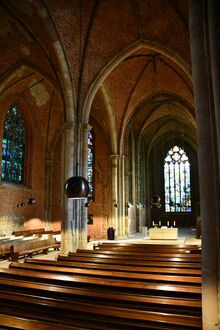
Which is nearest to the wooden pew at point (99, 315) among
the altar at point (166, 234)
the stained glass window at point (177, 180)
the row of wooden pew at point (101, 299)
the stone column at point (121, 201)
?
the row of wooden pew at point (101, 299)

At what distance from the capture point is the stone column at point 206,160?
2.91 meters

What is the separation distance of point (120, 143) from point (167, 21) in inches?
348

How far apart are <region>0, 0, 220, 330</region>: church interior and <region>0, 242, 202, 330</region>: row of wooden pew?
0.07ft

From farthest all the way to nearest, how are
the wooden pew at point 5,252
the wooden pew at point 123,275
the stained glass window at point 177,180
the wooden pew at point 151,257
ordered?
the stained glass window at point 177,180, the wooden pew at point 5,252, the wooden pew at point 151,257, the wooden pew at point 123,275

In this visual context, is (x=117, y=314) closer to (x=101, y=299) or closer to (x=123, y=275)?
(x=101, y=299)

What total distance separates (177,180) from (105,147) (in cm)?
1379

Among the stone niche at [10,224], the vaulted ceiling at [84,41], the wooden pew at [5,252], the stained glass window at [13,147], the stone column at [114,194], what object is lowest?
the wooden pew at [5,252]

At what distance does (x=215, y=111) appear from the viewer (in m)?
3.12

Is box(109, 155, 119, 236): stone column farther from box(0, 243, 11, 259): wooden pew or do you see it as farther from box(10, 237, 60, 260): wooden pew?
box(0, 243, 11, 259): wooden pew

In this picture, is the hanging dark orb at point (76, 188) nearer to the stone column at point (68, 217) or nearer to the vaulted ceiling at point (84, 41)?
the stone column at point (68, 217)

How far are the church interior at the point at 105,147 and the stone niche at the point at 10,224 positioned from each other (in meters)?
0.10

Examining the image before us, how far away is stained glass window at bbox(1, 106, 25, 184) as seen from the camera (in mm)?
17125

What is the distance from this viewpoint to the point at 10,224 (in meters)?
16.8

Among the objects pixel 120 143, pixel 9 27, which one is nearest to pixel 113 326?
pixel 9 27
